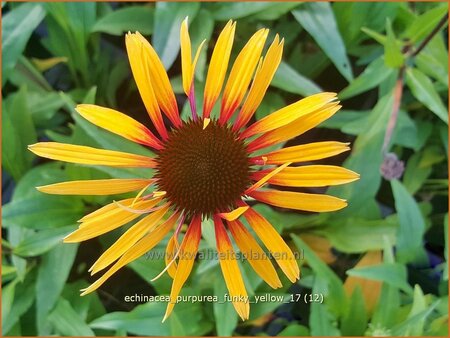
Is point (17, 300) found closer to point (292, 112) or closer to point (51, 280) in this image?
point (51, 280)

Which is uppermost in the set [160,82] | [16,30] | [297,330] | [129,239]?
[16,30]

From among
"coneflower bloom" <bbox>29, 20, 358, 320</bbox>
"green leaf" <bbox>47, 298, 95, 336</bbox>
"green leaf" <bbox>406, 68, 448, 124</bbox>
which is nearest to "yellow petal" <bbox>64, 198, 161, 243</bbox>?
"coneflower bloom" <bbox>29, 20, 358, 320</bbox>

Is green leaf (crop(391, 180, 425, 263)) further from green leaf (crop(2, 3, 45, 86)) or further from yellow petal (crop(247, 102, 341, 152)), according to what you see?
green leaf (crop(2, 3, 45, 86))

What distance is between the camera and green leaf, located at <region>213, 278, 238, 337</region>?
541 mm

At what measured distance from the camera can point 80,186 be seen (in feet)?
1.21

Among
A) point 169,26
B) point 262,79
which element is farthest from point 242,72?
point 169,26

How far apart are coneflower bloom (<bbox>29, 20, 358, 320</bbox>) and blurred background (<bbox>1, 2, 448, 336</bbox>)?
12 cm

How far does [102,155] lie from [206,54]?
273 mm

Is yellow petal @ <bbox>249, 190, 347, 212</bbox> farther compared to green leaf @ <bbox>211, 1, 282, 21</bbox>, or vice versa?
green leaf @ <bbox>211, 1, 282, 21</bbox>

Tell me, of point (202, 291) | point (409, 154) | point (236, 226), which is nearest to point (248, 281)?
point (202, 291)

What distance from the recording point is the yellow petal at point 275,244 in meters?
0.38

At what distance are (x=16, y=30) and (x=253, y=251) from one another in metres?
0.40

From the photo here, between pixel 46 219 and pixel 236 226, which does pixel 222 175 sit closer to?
pixel 236 226

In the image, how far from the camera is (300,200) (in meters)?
0.37
